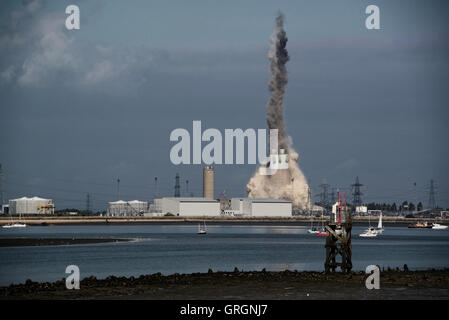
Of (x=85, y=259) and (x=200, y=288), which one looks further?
(x=85, y=259)

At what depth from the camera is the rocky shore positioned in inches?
1665

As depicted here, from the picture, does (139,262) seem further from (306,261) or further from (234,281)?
(234,281)

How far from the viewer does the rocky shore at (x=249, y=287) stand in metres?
42.3

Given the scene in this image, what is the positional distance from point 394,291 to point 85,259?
46.5 metres

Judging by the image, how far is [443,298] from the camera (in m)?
41.5

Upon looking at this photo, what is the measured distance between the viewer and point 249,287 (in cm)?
4634

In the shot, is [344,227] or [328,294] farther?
[344,227]
